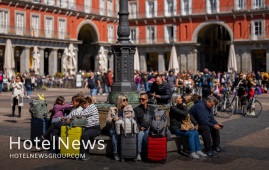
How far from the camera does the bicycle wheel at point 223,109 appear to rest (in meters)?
17.7

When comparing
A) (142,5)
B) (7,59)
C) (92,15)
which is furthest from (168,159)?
(142,5)

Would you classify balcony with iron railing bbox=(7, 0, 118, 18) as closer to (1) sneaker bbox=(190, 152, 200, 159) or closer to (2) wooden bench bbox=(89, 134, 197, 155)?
(2) wooden bench bbox=(89, 134, 197, 155)

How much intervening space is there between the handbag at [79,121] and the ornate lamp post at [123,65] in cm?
251

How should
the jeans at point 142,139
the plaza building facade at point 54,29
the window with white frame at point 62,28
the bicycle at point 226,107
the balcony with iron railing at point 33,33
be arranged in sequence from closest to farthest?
1. the jeans at point 142,139
2. the bicycle at point 226,107
3. the balcony with iron railing at point 33,33
4. the plaza building facade at point 54,29
5. the window with white frame at point 62,28

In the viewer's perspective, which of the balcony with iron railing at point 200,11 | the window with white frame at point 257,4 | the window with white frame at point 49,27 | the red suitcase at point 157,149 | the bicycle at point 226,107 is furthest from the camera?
the balcony with iron railing at point 200,11

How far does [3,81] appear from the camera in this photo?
3484 centimetres

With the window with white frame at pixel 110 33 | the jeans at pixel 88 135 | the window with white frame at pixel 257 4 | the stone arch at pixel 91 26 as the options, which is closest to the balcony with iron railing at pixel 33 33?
→ the stone arch at pixel 91 26

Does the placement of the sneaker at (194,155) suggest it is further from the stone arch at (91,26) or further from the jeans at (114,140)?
the stone arch at (91,26)

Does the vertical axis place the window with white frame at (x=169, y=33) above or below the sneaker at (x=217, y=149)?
above

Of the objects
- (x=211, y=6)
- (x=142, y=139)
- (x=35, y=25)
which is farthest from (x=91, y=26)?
(x=142, y=139)

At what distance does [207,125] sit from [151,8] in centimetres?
4777

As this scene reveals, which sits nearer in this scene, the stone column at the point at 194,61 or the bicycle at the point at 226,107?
the bicycle at the point at 226,107

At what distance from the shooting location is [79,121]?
9.59m

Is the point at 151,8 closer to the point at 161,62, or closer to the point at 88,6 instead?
the point at 161,62
